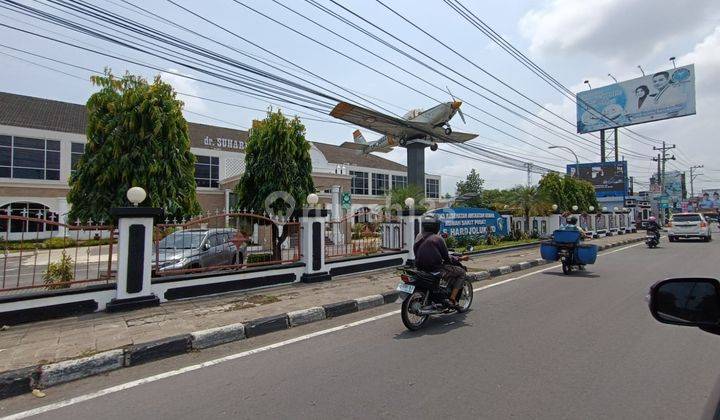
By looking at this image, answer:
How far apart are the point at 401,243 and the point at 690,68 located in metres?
35.9

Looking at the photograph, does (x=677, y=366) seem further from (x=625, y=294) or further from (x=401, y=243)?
(x=401, y=243)

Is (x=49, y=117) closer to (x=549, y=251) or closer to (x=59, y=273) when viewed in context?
(x=59, y=273)

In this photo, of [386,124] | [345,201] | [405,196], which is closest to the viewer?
[405,196]

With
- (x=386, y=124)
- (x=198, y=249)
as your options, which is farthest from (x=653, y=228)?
(x=198, y=249)

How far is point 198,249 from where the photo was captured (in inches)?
379

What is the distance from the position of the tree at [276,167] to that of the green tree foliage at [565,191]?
792 inches

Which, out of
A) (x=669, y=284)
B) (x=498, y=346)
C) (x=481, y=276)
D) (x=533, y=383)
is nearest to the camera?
(x=669, y=284)

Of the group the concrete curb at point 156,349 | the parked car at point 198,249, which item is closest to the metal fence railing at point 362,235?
the parked car at point 198,249

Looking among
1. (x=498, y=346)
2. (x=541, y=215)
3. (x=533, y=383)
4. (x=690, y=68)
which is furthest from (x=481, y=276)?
(x=690, y=68)

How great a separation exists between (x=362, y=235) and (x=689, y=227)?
21112 millimetres

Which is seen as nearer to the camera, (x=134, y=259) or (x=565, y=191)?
(x=134, y=259)

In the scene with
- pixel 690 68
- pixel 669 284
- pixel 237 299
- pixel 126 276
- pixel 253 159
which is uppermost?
pixel 690 68

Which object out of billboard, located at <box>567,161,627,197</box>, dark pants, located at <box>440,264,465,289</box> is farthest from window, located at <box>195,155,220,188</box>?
billboard, located at <box>567,161,627,197</box>

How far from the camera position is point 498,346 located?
16.2 feet
